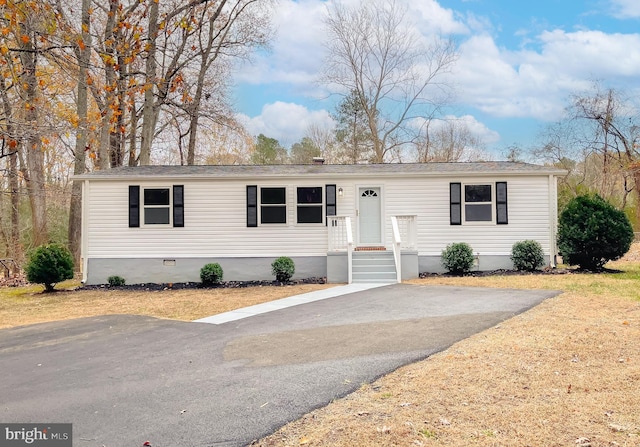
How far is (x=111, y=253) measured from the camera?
13.3 meters

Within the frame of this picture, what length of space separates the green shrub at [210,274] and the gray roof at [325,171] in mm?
2614

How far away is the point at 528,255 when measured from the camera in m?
12.7

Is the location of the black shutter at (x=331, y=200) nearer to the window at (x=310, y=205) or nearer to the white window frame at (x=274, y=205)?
the window at (x=310, y=205)

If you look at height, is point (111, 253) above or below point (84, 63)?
below

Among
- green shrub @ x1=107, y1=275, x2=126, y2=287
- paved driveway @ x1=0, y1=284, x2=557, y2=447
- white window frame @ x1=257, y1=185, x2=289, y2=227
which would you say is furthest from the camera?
white window frame @ x1=257, y1=185, x2=289, y2=227

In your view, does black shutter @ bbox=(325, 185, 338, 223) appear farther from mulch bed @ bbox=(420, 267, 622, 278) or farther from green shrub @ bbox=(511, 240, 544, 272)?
green shrub @ bbox=(511, 240, 544, 272)

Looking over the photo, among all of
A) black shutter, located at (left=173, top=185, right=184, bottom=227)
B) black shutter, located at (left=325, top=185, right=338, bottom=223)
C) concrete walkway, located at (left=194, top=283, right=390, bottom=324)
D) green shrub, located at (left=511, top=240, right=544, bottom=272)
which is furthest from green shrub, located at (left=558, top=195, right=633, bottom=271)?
black shutter, located at (left=173, top=185, right=184, bottom=227)

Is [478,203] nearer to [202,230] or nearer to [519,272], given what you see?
[519,272]

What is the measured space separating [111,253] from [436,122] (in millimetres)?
20760

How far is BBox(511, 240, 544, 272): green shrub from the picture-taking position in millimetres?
12695

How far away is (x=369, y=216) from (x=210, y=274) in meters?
4.84

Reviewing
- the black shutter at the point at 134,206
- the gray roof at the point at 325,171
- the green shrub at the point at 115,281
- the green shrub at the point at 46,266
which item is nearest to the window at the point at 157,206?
the black shutter at the point at 134,206

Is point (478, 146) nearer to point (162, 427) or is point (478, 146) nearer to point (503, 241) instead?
point (503, 241)

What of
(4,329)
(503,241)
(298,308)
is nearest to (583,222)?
(503,241)
